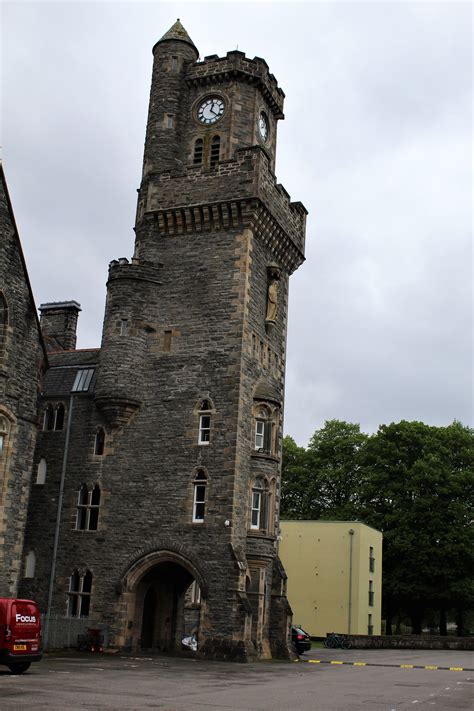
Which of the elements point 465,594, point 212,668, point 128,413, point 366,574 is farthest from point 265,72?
point 465,594

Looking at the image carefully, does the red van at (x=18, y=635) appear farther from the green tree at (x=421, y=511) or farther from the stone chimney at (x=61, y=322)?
the green tree at (x=421, y=511)

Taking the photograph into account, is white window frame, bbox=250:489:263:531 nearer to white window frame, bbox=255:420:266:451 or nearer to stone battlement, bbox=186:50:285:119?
white window frame, bbox=255:420:266:451

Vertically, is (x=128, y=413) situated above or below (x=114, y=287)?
below

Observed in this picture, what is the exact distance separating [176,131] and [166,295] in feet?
26.3

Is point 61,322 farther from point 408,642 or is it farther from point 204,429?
point 408,642

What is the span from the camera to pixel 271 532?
104 feet

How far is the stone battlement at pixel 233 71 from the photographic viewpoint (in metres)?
35.8

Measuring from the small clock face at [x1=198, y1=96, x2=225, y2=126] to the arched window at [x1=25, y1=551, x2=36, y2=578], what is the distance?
1947 centimetres

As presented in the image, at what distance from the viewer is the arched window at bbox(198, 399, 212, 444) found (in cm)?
3081

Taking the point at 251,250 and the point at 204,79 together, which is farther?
the point at 204,79

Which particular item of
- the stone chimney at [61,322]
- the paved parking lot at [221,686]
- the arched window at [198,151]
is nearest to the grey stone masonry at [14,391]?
the paved parking lot at [221,686]

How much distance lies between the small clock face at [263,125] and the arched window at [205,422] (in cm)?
1294

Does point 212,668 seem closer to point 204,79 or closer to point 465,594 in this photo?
point 204,79

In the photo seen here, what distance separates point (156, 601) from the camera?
32.7 meters
